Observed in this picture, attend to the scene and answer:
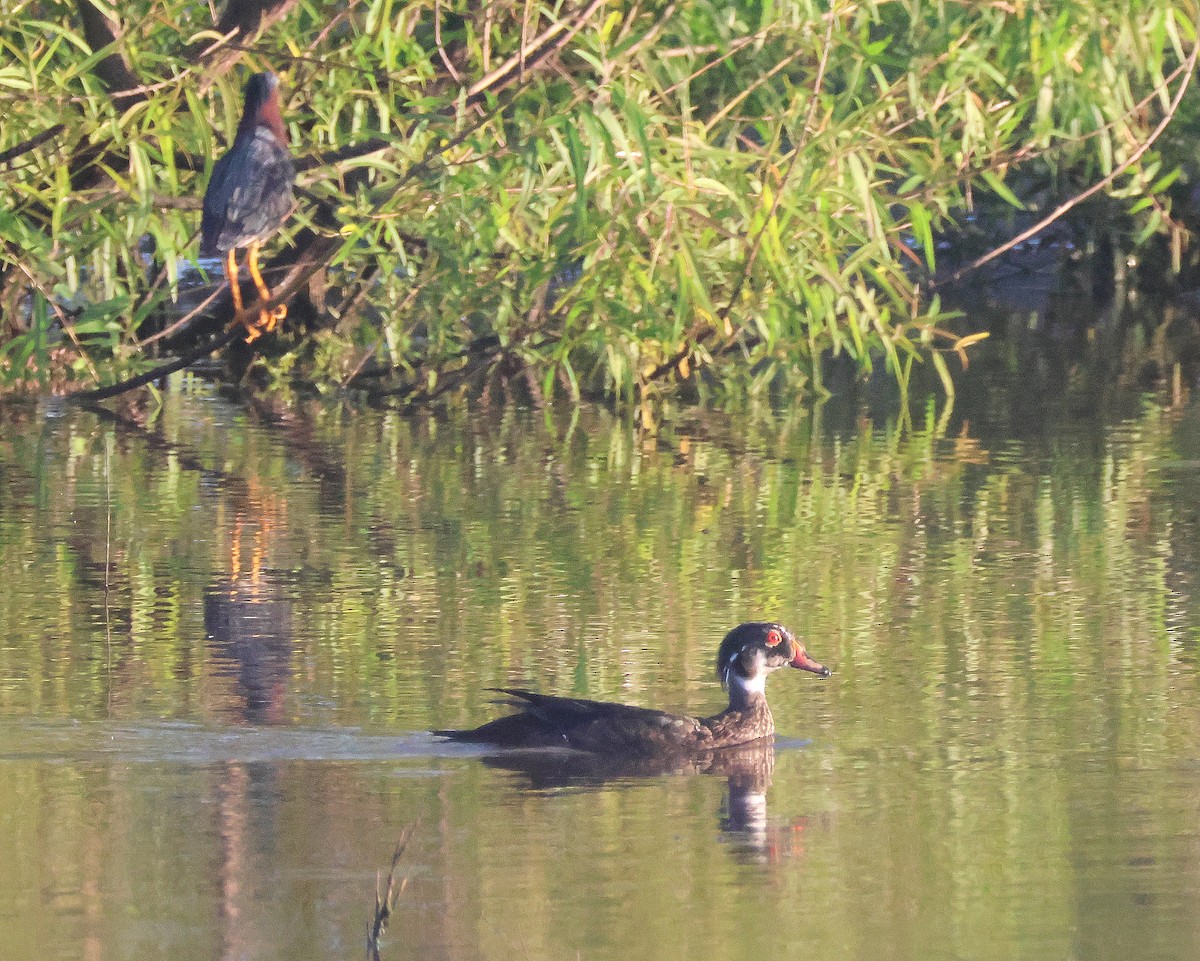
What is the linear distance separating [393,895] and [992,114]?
7910 mm

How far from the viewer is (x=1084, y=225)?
23328mm

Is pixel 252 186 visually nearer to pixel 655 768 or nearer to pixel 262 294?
pixel 262 294

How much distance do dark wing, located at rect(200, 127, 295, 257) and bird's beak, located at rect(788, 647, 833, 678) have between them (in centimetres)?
337

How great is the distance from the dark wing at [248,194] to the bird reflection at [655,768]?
364 centimetres

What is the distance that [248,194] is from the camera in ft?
32.5

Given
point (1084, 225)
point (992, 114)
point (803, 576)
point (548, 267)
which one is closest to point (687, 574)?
point (803, 576)

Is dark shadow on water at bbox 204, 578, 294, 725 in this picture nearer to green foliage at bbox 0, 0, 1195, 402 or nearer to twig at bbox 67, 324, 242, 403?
green foliage at bbox 0, 0, 1195, 402

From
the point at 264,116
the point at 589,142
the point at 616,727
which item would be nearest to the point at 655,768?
the point at 616,727

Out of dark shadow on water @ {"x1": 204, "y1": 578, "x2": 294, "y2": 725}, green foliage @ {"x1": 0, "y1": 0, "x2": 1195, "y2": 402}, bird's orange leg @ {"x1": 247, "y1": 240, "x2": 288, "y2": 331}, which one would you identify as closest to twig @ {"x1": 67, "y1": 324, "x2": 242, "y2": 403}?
green foliage @ {"x1": 0, "y1": 0, "x2": 1195, "y2": 402}

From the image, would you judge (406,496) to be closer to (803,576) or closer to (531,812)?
(803,576)

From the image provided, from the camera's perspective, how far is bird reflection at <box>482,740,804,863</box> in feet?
21.0

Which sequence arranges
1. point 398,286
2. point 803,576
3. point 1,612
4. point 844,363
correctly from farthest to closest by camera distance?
1. point 844,363
2. point 398,286
3. point 803,576
4. point 1,612

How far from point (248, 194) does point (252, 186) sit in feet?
0.14

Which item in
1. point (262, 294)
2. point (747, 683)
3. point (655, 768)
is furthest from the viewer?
point (262, 294)
